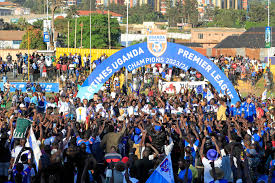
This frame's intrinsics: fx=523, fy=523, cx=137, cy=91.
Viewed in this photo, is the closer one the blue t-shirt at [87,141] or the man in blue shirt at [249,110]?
the blue t-shirt at [87,141]

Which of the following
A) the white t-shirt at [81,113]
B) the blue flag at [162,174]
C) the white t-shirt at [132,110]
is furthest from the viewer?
the white t-shirt at [132,110]

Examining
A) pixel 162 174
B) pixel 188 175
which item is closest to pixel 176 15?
pixel 188 175

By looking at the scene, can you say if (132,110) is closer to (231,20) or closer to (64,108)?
(64,108)

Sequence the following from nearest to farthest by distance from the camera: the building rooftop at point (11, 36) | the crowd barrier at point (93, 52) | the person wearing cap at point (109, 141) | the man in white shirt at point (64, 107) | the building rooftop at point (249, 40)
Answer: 1. the person wearing cap at point (109, 141)
2. the man in white shirt at point (64, 107)
3. the crowd barrier at point (93, 52)
4. the building rooftop at point (249, 40)
5. the building rooftop at point (11, 36)

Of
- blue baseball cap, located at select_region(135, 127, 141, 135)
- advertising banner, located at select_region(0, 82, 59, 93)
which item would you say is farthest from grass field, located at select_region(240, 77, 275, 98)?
blue baseball cap, located at select_region(135, 127, 141, 135)

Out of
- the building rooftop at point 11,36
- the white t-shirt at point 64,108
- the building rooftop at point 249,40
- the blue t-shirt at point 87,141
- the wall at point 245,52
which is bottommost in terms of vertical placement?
the blue t-shirt at point 87,141

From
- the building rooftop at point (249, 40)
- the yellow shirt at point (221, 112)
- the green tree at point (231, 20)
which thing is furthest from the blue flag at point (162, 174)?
the green tree at point (231, 20)

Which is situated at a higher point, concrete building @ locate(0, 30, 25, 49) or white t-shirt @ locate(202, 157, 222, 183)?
concrete building @ locate(0, 30, 25, 49)

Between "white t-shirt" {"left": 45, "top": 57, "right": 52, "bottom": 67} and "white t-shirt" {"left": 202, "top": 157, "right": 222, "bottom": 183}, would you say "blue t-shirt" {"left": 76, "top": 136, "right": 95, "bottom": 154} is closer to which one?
"white t-shirt" {"left": 202, "top": 157, "right": 222, "bottom": 183}

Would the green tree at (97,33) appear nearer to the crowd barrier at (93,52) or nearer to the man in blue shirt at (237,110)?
the crowd barrier at (93,52)

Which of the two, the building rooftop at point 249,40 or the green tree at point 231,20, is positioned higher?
the green tree at point 231,20

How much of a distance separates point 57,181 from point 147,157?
75.4 inches

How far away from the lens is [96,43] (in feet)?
281

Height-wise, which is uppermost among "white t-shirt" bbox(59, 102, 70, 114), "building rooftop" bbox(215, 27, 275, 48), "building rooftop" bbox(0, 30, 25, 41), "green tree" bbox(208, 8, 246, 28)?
"green tree" bbox(208, 8, 246, 28)
